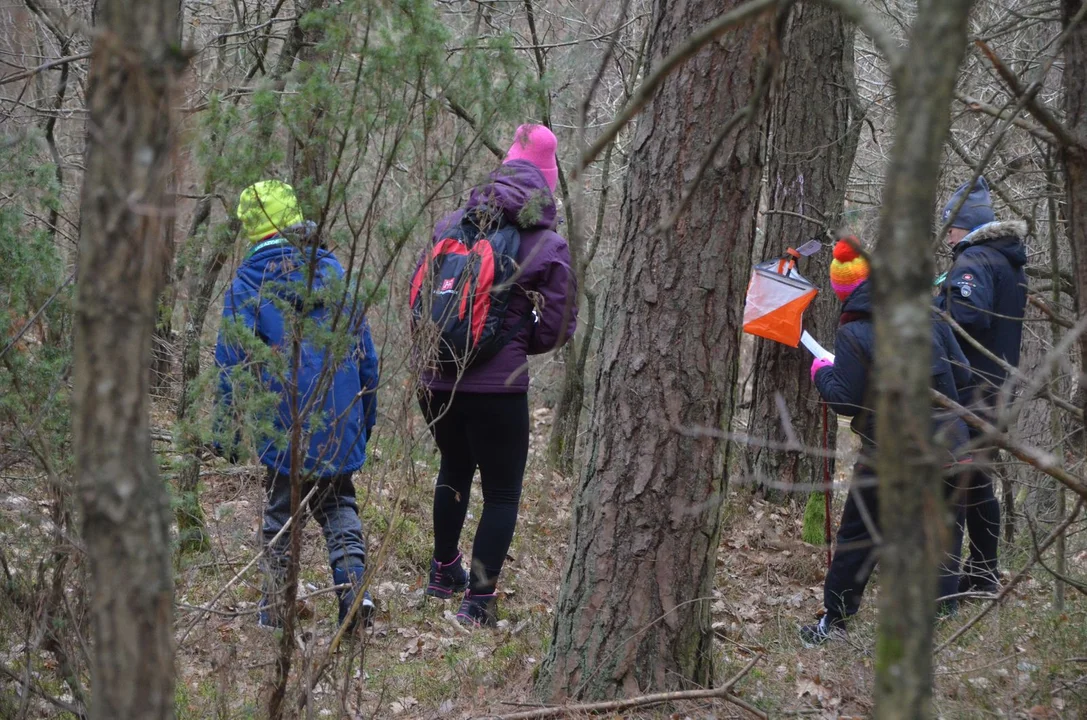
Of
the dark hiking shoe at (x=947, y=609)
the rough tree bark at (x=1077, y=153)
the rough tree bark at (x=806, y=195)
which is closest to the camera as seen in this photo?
the rough tree bark at (x=1077, y=153)

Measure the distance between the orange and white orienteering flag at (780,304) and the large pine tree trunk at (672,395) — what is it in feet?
7.60

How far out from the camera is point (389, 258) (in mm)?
2951

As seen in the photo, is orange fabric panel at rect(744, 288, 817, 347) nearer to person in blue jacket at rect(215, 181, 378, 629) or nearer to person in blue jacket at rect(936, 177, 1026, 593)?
person in blue jacket at rect(936, 177, 1026, 593)

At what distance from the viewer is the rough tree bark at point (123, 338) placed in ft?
4.80

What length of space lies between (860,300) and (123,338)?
12.0ft

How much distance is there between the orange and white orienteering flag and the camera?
5.74 m

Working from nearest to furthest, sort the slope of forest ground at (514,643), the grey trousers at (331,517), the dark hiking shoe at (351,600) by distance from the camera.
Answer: the slope of forest ground at (514,643)
the dark hiking shoe at (351,600)
the grey trousers at (331,517)

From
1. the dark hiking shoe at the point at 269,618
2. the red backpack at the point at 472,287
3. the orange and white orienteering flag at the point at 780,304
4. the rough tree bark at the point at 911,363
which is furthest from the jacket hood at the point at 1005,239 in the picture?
the rough tree bark at the point at 911,363

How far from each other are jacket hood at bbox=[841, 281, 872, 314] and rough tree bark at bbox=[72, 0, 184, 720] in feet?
11.7

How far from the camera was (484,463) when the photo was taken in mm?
4586

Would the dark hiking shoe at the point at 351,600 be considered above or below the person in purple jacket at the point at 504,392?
below

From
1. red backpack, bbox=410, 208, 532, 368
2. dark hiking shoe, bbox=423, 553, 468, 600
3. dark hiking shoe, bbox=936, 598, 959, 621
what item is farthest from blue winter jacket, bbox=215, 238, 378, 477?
dark hiking shoe, bbox=936, 598, 959, 621

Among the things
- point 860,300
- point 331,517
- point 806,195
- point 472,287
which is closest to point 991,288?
point 860,300

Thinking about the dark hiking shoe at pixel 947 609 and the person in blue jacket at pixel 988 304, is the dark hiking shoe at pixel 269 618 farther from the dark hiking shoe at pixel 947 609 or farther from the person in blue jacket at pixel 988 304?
the person in blue jacket at pixel 988 304
